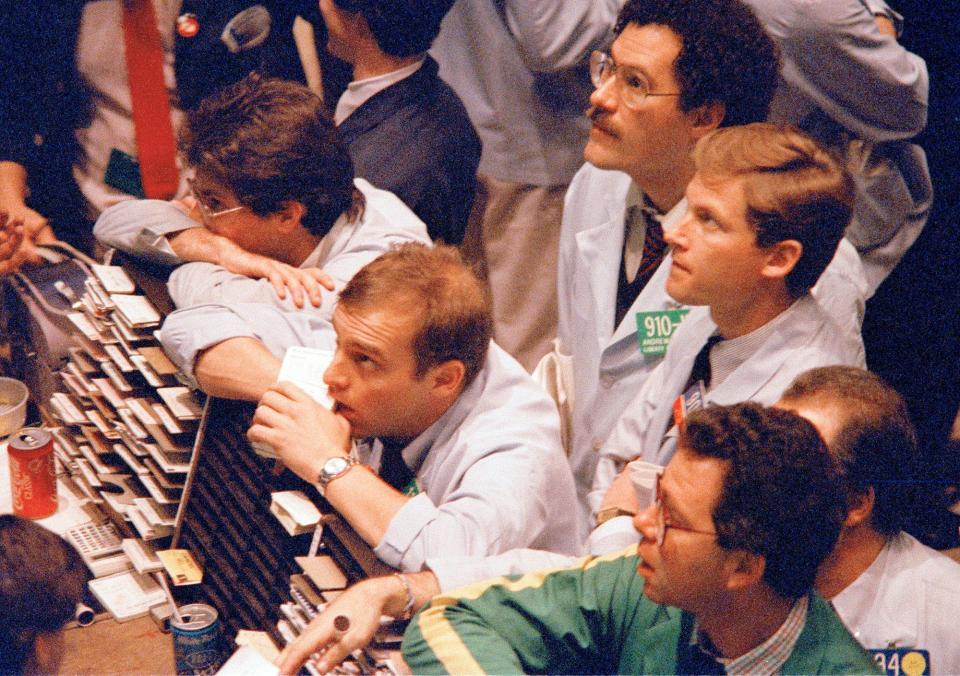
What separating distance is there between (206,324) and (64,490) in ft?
2.40

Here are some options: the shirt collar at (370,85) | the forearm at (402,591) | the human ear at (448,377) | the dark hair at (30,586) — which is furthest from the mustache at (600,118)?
the dark hair at (30,586)

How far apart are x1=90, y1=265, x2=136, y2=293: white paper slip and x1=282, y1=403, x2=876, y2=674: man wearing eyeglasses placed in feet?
3.57

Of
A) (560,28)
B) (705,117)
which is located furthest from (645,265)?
(560,28)

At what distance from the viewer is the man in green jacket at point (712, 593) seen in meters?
1.67

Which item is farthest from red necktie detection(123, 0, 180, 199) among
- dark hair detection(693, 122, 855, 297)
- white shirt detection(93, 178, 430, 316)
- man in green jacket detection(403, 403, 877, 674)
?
man in green jacket detection(403, 403, 877, 674)

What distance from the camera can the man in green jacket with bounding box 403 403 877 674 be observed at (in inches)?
65.7

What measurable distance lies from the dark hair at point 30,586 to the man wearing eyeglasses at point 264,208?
0.98 m

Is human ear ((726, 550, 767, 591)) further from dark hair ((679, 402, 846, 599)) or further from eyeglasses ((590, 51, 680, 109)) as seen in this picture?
eyeglasses ((590, 51, 680, 109))

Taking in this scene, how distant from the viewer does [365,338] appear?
2.12 m

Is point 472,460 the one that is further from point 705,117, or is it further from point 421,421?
point 705,117

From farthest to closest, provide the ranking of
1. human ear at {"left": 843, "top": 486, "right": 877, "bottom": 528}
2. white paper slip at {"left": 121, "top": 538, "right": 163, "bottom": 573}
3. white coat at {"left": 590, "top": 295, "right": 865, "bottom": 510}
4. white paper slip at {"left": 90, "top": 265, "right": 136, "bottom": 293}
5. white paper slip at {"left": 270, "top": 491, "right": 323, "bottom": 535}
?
white paper slip at {"left": 90, "top": 265, "right": 136, "bottom": 293}
white paper slip at {"left": 121, "top": 538, "right": 163, "bottom": 573}
white coat at {"left": 590, "top": 295, "right": 865, "bottom": 510}
human ear at {"left": 843, "top": 486, "right": 877, "bottom": 528}
white paper slip at {"left": 270, "top": 491, "right": 323, "bottom": 535}

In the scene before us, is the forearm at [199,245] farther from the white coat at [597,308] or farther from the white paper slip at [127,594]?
the white coat at [597,308]

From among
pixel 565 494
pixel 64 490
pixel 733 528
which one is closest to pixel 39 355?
pixel 64 490

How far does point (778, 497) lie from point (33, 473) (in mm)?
1730
